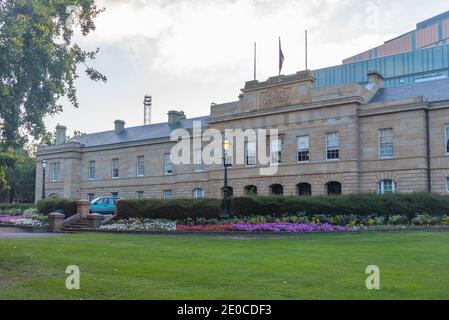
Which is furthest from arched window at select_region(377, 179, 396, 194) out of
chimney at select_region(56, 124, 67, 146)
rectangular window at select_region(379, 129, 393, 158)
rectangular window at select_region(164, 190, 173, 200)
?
chimney at select_region(56, 124, 67, 146)

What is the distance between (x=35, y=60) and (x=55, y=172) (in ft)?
165

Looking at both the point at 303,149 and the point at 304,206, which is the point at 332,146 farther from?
Answer: the point at 304,206

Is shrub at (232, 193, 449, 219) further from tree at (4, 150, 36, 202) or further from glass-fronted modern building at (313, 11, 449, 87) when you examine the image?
glass-fronted modern building at (313, 11, 449, 87)

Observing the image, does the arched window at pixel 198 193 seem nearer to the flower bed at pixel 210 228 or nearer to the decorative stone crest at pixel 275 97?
the decorative stone crest at pixel 275 97

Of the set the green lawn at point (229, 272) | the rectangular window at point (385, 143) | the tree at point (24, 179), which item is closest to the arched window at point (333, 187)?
the rectangular window at point (385, 143)

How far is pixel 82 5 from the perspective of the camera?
50.7 feet

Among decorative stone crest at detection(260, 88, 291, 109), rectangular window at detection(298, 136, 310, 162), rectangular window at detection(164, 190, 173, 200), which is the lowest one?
rectangular window at detection(164, 190, 173, 200)

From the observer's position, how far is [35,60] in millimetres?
14328

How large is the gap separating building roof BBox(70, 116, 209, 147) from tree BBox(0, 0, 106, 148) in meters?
33.2

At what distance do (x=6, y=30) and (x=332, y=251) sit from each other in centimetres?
1100

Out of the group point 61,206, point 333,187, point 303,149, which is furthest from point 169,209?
point 333,187

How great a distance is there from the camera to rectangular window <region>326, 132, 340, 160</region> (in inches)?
1539

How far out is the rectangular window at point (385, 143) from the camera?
3734 cm

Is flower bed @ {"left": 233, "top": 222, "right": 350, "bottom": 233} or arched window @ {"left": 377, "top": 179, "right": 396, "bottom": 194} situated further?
arched window @ {"left": 377, "top": 179, "right": 396, "bottom": 194}
